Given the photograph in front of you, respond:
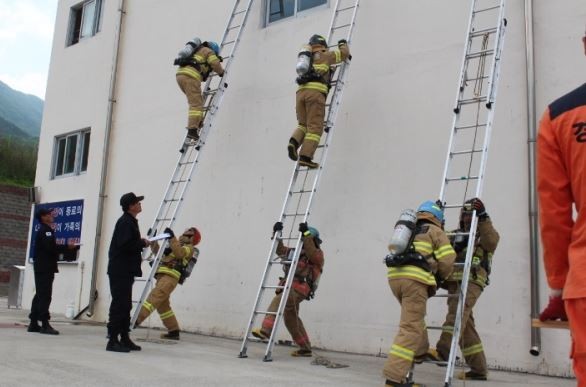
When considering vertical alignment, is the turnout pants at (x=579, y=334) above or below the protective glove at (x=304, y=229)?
below

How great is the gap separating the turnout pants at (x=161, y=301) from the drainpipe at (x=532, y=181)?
4.20 meters

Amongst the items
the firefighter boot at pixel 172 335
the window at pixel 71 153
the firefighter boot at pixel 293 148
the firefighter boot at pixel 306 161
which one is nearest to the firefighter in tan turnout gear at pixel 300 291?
the firefighter boot at pixel 306 161

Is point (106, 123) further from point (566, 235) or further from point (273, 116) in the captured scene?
point (566, 235)

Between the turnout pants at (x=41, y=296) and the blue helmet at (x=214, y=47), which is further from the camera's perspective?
the blue helmet at (x=214, y=47)

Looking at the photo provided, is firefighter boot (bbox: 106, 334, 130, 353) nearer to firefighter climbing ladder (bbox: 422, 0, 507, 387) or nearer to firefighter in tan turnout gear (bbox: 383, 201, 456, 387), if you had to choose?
firefighter in tan turnout gear (bbox: 383, 201, 456, 387)

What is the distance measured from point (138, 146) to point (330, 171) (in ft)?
13.9

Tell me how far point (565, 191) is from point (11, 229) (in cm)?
2150

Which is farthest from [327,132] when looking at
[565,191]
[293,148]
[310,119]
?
[565,191]

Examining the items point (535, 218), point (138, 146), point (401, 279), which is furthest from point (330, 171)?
point (138, 146)

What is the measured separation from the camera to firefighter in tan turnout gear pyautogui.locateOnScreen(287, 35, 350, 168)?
7.14 meters

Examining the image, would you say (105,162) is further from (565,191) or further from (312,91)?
(565,191)

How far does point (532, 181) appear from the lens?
6297mm

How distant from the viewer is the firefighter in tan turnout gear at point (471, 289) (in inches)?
216

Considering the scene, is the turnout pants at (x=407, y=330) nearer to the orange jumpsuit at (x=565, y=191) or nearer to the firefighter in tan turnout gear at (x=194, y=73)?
the orange jumpsuit at (x=565, y=191)
